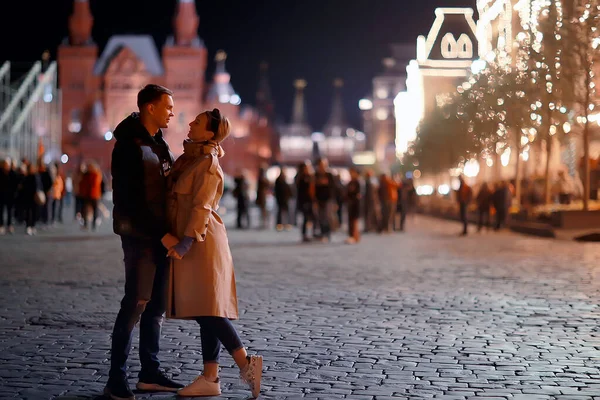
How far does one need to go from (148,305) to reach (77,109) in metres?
133

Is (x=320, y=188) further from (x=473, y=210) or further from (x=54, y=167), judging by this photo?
(x=473, y=210)

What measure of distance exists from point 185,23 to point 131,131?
431 feet

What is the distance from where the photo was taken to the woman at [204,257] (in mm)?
5926

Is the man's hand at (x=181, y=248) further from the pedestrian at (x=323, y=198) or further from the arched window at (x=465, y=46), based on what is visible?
the arched window at (x=465, y=46)

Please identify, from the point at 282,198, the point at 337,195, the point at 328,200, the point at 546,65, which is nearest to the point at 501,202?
the point at 546,65

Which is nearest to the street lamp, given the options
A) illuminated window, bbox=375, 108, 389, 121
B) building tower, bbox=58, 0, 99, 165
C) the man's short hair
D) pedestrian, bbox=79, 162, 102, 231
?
illuminated window, bbox=375, 108, 389, 121

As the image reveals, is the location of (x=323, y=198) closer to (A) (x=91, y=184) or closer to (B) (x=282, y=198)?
(A) (x=91, y=184)

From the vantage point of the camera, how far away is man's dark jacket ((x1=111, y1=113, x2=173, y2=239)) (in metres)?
5.96

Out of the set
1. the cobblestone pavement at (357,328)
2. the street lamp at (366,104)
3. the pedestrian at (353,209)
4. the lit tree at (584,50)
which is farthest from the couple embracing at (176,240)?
the street lamp at (366,104)

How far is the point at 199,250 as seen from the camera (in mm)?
5969

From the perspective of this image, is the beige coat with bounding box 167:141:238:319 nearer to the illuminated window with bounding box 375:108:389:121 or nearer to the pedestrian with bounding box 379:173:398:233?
the pedestrian with bounding box 379:173:398:233

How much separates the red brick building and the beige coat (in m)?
125

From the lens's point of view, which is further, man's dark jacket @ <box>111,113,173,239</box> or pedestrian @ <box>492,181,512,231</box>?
pedestrian @ <box>492,181,512,231</box>

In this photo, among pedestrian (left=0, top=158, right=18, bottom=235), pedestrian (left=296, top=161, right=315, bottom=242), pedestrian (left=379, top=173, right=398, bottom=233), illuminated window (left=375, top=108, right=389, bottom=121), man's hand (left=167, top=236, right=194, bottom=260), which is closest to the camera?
man's hand (left=167, top=236, right=194, bottom=260)
